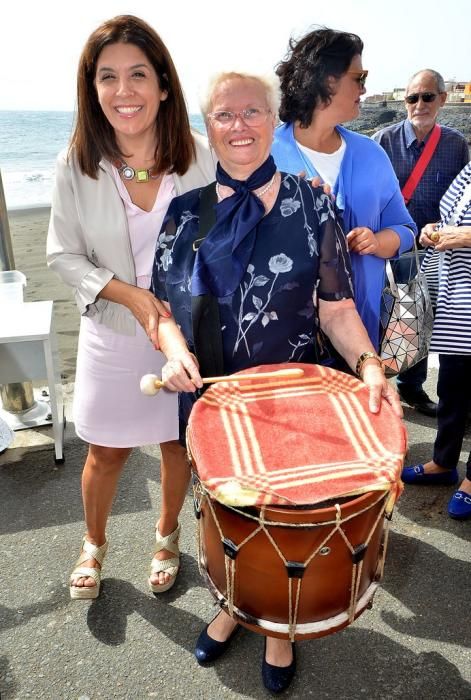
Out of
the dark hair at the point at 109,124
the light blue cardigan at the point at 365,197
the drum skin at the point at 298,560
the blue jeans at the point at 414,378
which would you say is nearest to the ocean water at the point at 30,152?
the blue jeans at the point at 414,378

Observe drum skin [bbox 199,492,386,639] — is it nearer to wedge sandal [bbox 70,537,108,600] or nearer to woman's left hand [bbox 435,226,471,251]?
wedge sandal [bbox 70,537,108,600]

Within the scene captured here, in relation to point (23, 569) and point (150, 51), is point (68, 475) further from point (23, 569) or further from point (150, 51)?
point (150, 51)

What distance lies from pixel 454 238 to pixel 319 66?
899 millimetres

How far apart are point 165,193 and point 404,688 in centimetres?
181

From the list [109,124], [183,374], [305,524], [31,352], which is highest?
[109,124]

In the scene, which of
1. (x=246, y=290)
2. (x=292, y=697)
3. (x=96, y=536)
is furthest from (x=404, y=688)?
(x=246, y=290)

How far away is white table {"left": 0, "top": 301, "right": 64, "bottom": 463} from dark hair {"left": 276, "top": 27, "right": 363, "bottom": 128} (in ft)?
5.59

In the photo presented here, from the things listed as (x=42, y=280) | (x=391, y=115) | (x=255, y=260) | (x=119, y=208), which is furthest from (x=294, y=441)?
(x=391, y=115)

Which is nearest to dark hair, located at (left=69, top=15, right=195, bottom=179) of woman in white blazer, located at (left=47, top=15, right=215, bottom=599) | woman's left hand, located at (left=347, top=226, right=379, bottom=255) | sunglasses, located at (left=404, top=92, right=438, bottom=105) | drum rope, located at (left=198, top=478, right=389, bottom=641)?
woman in white blazer, located at (left=47, top=15, right=215, bottom=599)

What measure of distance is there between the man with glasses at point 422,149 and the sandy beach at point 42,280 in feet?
9.47

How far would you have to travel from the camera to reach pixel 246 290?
1630mm

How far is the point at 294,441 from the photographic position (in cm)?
139

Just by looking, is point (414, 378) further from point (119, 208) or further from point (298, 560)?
point (298, 560)

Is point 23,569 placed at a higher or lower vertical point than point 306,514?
lower
